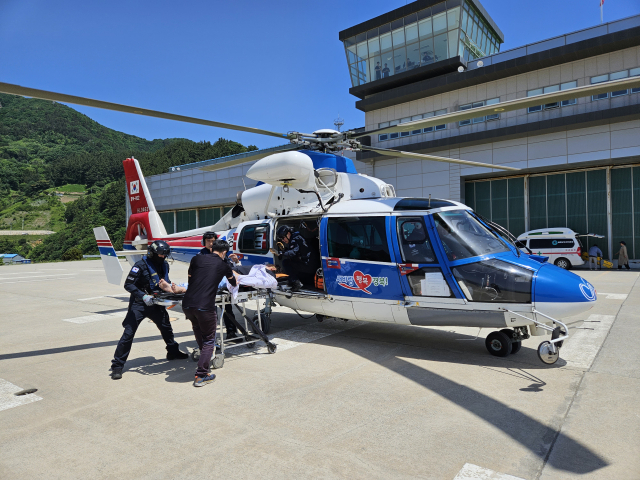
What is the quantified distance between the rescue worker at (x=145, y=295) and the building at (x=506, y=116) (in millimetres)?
20187

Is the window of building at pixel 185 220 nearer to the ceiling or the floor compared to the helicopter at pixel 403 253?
nearer to the ceiling

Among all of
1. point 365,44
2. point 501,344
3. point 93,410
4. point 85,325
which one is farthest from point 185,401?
point 365,44

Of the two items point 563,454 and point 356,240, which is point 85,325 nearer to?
point 356,240

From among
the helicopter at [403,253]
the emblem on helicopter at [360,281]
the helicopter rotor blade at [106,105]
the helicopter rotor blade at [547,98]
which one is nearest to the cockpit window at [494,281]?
the helicopter at [403,253]

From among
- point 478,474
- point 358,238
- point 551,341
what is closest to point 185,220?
point 358,238

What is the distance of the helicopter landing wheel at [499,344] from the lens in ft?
19.0

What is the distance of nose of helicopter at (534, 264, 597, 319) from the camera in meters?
5.10

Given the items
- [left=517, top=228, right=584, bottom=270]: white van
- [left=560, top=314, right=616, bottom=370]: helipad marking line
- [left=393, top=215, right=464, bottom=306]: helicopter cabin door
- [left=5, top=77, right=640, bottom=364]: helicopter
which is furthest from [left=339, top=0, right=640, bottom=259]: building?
[left=393, top=215, right=464, bottom=306]: helicopter cabin door

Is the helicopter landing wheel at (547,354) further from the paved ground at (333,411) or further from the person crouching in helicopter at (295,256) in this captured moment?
the person crouching in helicopter at (295,256)

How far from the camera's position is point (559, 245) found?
20953mm

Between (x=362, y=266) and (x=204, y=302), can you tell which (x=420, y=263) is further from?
(x=204, y=302)

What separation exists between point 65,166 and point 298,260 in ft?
391

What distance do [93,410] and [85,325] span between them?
504 centimetres

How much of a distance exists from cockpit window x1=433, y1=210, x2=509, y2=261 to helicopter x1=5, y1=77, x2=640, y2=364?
0.01m
